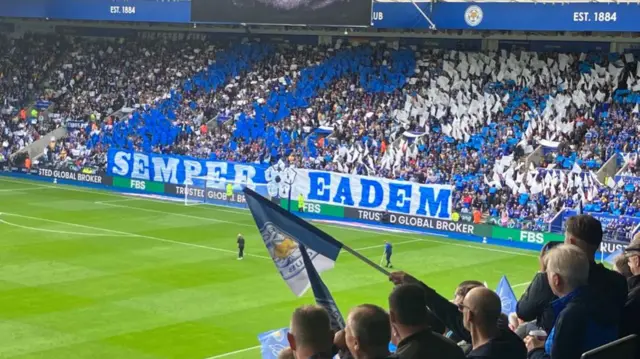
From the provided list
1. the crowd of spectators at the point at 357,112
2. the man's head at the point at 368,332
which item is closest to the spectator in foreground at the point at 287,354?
the man's head at the point at 368,332

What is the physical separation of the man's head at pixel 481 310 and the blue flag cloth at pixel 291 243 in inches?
123

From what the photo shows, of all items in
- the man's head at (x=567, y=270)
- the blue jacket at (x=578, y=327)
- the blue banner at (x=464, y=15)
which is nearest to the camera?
the blue jacket at (x=578, y=327)

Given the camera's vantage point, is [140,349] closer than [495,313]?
No

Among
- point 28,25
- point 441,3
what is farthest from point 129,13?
point 441,3

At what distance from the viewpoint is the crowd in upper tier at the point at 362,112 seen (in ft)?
129

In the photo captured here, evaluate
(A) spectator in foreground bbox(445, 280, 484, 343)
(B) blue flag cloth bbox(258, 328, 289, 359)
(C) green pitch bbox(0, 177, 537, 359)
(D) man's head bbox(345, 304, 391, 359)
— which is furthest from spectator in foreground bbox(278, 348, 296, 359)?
(C) green pitch bbox(0, 177, 537, 359)

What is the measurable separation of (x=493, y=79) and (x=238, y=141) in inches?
485

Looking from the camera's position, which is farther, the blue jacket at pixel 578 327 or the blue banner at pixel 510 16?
the blue banner at pixel 510 16

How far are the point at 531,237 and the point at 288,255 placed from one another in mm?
27603

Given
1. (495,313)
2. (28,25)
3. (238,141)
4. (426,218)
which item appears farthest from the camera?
(28,25)

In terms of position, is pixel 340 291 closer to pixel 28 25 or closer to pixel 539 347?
pixel 539 347

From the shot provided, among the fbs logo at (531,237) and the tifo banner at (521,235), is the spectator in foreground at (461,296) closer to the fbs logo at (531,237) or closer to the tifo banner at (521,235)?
the tifo banner at (521,235)

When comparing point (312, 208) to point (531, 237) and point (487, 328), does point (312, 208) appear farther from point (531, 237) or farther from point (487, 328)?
point (487, 328)

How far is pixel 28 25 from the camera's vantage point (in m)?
64.2
